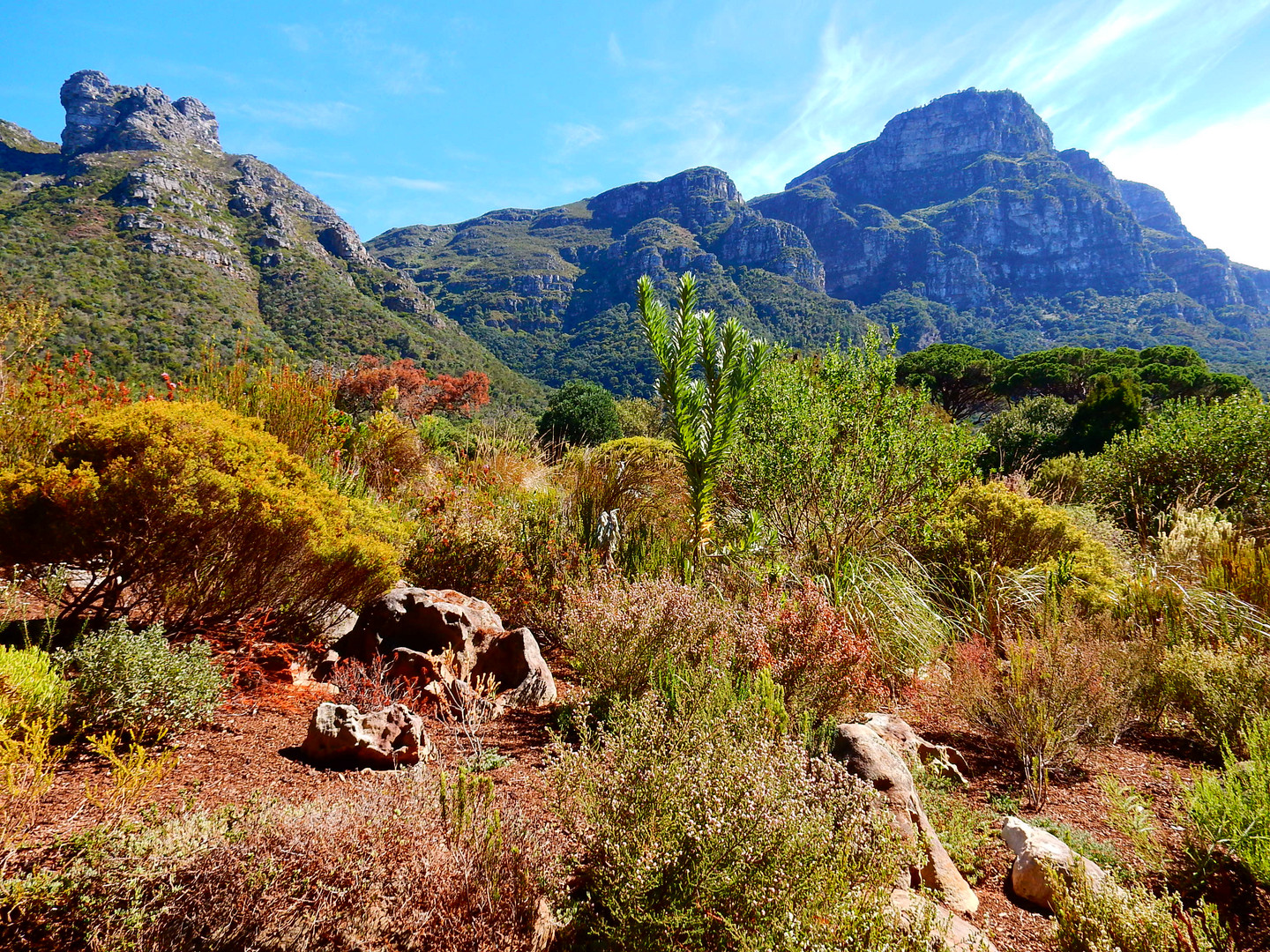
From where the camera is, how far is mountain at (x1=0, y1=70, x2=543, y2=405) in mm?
31359

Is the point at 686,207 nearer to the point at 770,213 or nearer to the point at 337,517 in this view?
the point at 770,213

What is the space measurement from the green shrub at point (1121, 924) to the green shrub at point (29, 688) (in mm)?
3531

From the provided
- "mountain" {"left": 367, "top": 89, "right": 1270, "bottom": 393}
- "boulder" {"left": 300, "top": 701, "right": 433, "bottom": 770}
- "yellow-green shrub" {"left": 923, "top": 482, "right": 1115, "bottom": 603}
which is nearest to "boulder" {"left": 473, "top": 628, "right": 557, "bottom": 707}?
"boulder" {"left": 300, "top": 701, "right": 433, "bottom": 770}

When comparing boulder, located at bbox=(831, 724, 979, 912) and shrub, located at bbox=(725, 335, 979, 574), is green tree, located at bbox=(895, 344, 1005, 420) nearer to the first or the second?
shrub, located at bbox=(725, 335, 979, 574)

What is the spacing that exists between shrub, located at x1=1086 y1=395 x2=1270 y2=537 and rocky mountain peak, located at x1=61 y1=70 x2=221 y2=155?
77212 millimetres

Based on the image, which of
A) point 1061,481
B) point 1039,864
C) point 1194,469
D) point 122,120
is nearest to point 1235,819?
point 1039,864

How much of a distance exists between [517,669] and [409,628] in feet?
2.66

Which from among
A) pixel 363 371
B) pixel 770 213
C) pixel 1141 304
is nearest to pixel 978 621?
pixel 363 371

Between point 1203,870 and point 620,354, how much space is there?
2291 inches

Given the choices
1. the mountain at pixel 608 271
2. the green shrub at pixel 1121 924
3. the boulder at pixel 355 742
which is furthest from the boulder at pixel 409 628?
the mountain at pixel 608 271

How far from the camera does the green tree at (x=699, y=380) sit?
5.82 m

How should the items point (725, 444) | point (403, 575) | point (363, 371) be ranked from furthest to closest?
point (363, 371), point (725, 444), point (403, 575)

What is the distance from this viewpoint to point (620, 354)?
58750 mm

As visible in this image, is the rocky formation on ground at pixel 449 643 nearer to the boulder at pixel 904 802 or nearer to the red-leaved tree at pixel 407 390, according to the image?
the boulder at pixel 904 802
